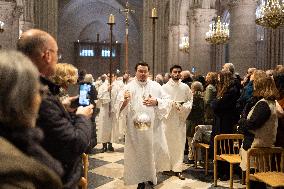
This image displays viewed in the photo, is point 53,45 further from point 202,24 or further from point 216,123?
point 202,24

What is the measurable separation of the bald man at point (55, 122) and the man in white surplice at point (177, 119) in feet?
15.0

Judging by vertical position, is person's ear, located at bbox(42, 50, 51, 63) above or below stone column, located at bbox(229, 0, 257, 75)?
below

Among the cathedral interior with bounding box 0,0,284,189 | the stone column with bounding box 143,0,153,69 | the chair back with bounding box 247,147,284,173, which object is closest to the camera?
the chair back with bounding box 247,147,284,173

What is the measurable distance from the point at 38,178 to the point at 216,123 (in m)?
5.43

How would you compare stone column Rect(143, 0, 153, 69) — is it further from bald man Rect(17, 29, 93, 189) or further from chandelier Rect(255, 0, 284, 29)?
bald man Rect(17, 29, 93, 189)

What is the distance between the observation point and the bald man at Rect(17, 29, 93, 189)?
6.88ft

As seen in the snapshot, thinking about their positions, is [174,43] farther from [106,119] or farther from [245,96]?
[245,96]

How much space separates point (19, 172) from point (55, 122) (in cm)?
74

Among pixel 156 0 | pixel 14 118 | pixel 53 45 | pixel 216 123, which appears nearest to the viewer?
pixel 14 118

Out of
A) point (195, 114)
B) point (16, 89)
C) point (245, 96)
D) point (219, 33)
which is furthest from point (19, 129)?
point (219, 33)

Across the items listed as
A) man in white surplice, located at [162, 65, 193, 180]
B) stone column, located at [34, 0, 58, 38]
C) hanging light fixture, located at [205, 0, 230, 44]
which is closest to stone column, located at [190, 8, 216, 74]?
hanging light fixture, located at [205, 0, 230, 44]

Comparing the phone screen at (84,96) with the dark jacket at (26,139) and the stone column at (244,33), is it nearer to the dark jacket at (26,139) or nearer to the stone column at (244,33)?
the dark jacket at (26,139)

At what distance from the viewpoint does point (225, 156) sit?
596cm

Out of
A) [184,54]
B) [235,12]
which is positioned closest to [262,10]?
[235,12]
